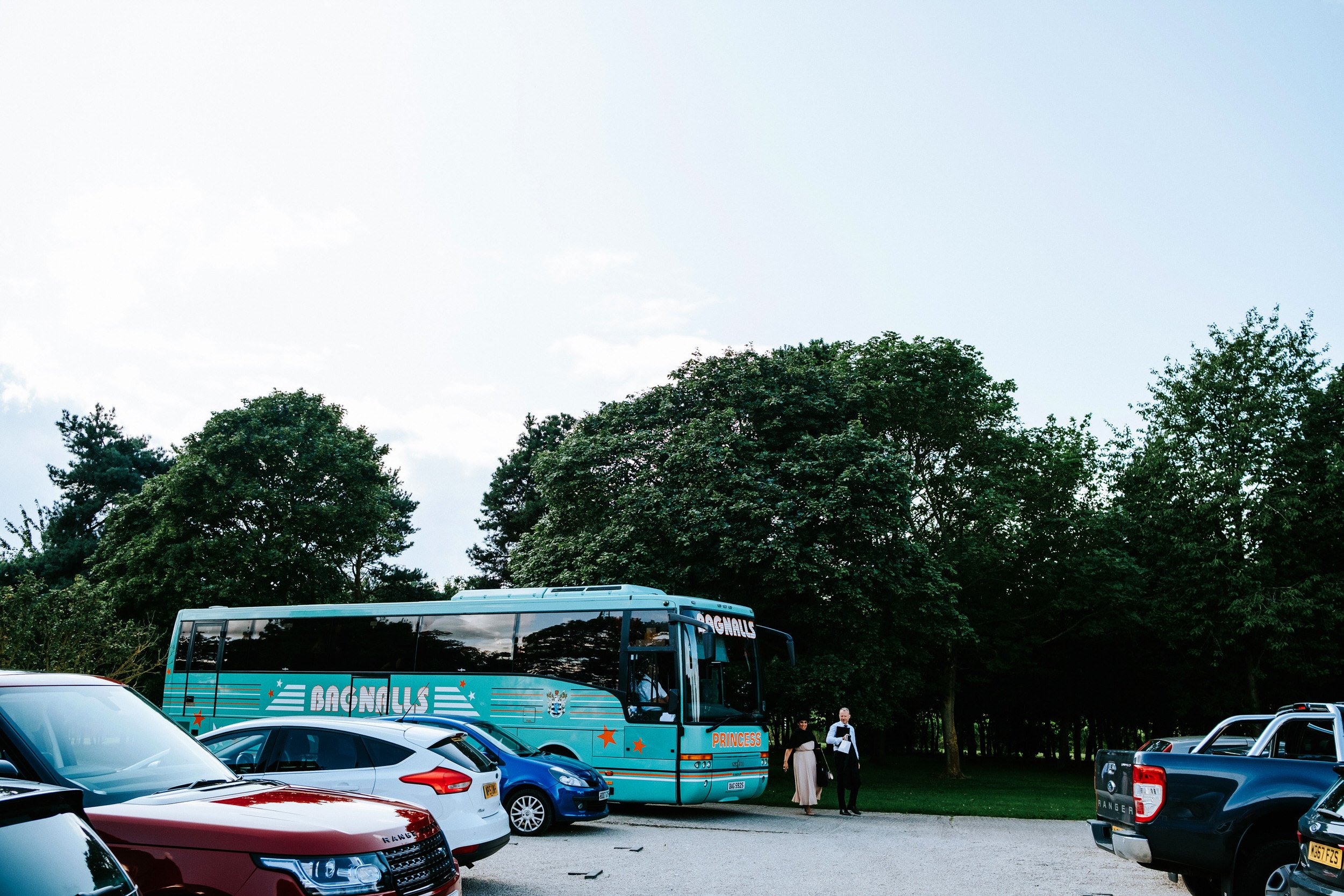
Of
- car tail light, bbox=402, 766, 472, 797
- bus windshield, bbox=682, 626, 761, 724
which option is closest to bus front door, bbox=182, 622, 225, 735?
bus windshield, bbox=682, 626, 761, 724

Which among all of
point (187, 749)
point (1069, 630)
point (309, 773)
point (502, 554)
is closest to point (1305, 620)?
point (1069, 630)

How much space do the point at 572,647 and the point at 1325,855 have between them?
533 inches

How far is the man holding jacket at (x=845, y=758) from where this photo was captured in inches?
731

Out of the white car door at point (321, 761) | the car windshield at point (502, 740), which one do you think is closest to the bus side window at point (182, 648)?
the car windshield at point (502, 740)

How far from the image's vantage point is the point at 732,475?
25297mm

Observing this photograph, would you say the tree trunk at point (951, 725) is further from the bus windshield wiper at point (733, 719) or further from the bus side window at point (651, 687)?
the bus side window at point (651, 687)

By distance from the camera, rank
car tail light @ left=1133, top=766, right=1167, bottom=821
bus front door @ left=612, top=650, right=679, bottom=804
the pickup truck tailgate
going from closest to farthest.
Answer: car tail light @ left=1133, top=766, right=1167, bottom=821
the pickup truck tailgate
bus front door @ left=612, top=650, right=679, bottom=804

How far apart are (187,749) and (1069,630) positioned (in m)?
32.7

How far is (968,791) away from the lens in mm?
26875

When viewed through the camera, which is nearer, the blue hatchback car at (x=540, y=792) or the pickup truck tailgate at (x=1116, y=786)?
the pickup truck tailgate at (x=1116, y=786)

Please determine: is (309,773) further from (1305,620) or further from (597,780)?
(1305,620)

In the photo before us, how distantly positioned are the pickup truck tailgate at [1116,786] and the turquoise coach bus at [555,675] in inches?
302

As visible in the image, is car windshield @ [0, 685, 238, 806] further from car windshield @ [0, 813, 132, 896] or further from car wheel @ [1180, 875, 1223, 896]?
car wheel @ [1180, 875, 1223, 896]

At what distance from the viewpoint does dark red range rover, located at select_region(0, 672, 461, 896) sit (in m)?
5.13
